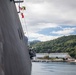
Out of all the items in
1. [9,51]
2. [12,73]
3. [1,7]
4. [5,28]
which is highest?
[1,7]

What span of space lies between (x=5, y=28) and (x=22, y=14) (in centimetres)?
Result: 907

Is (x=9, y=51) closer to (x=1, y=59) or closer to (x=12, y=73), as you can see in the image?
(x=12, y=73)

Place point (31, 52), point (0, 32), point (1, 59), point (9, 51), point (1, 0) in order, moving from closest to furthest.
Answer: point (1, 59) < point (0, 32) < point (9, 51) < point (1, 0) < point (31, 52)

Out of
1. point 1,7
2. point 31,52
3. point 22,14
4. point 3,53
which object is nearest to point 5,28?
point 1,7

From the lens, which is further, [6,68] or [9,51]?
[9,51]

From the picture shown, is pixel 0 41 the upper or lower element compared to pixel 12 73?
upper

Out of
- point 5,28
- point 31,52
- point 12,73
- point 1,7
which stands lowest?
point 31,52

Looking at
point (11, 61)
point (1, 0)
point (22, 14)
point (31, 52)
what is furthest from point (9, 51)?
point (31, 52)

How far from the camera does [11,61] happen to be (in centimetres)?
1008

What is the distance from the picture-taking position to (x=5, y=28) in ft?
33.2

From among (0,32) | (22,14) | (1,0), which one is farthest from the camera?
(22,14)

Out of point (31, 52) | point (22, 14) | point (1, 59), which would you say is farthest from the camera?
point (31, 52)

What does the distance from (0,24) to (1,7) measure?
1181 mm

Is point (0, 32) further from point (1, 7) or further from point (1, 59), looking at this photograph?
point (1, 7)
